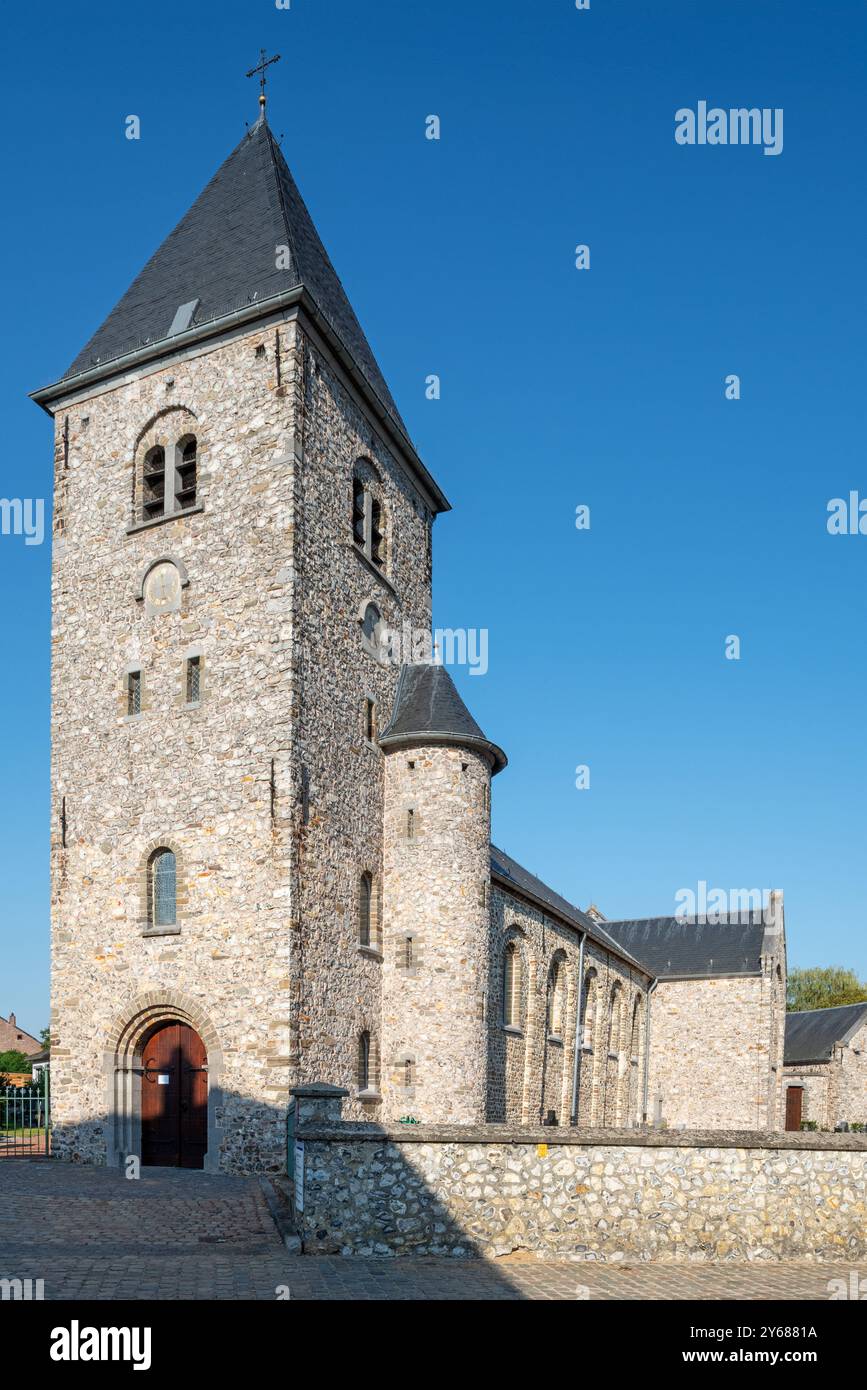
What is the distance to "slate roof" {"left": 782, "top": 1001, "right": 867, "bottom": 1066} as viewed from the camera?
170 feet

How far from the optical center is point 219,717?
19609mm

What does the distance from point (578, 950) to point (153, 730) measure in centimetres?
1612

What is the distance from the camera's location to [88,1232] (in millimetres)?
11836

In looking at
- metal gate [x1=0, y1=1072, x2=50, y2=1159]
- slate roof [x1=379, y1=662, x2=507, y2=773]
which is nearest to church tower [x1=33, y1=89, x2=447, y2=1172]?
slate roof [x1=379, y1=662, x2=507, y2=773]

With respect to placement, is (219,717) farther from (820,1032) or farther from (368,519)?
(820,1032)

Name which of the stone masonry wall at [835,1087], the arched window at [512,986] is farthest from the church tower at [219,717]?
the stone masonry wall at [835,1087]

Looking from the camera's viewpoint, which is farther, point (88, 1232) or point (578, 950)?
point (578, 950)

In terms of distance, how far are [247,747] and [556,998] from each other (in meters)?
15.5

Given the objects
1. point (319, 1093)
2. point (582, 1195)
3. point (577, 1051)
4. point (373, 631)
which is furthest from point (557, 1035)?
point (582, 1195)

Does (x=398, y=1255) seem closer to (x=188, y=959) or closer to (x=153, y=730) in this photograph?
(x=188, y=959)

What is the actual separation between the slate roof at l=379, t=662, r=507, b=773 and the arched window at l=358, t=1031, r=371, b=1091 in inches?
220
